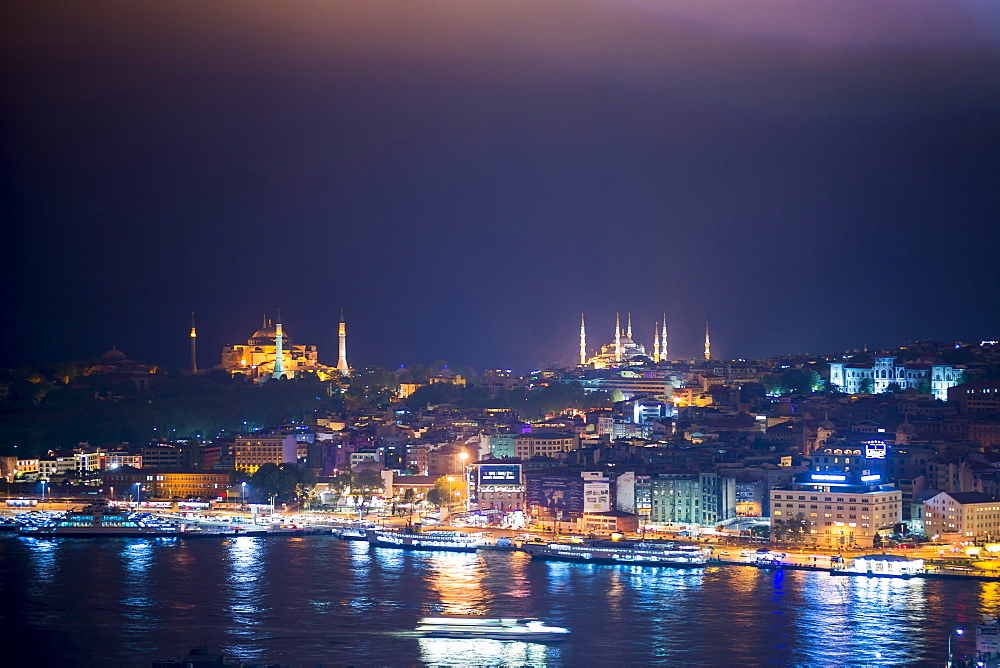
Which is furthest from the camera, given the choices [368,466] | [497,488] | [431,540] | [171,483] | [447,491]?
[171,483]

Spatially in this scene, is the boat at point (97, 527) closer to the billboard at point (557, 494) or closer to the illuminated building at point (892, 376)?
the billboard at point (557, 494)

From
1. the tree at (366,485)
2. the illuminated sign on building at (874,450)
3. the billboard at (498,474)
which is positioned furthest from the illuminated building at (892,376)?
the tree at (366,485)

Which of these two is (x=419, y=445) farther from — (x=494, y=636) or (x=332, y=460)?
(x=494, y=636)

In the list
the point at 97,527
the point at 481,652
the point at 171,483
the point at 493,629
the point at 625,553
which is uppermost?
the point at 171,483

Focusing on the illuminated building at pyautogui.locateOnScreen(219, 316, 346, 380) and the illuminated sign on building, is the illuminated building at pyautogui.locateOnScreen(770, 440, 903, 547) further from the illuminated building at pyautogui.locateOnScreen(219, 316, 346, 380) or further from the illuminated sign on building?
A: the illuminated building at pyautogui.locateOnScreen(219, 316, 346, 380)

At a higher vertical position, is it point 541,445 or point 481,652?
point 541,445

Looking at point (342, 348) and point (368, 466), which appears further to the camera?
point (342, 348)

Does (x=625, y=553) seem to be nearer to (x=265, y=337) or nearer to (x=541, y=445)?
(x=541, y=445)

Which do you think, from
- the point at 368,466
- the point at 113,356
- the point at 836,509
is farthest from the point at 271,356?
the point at 836,509
